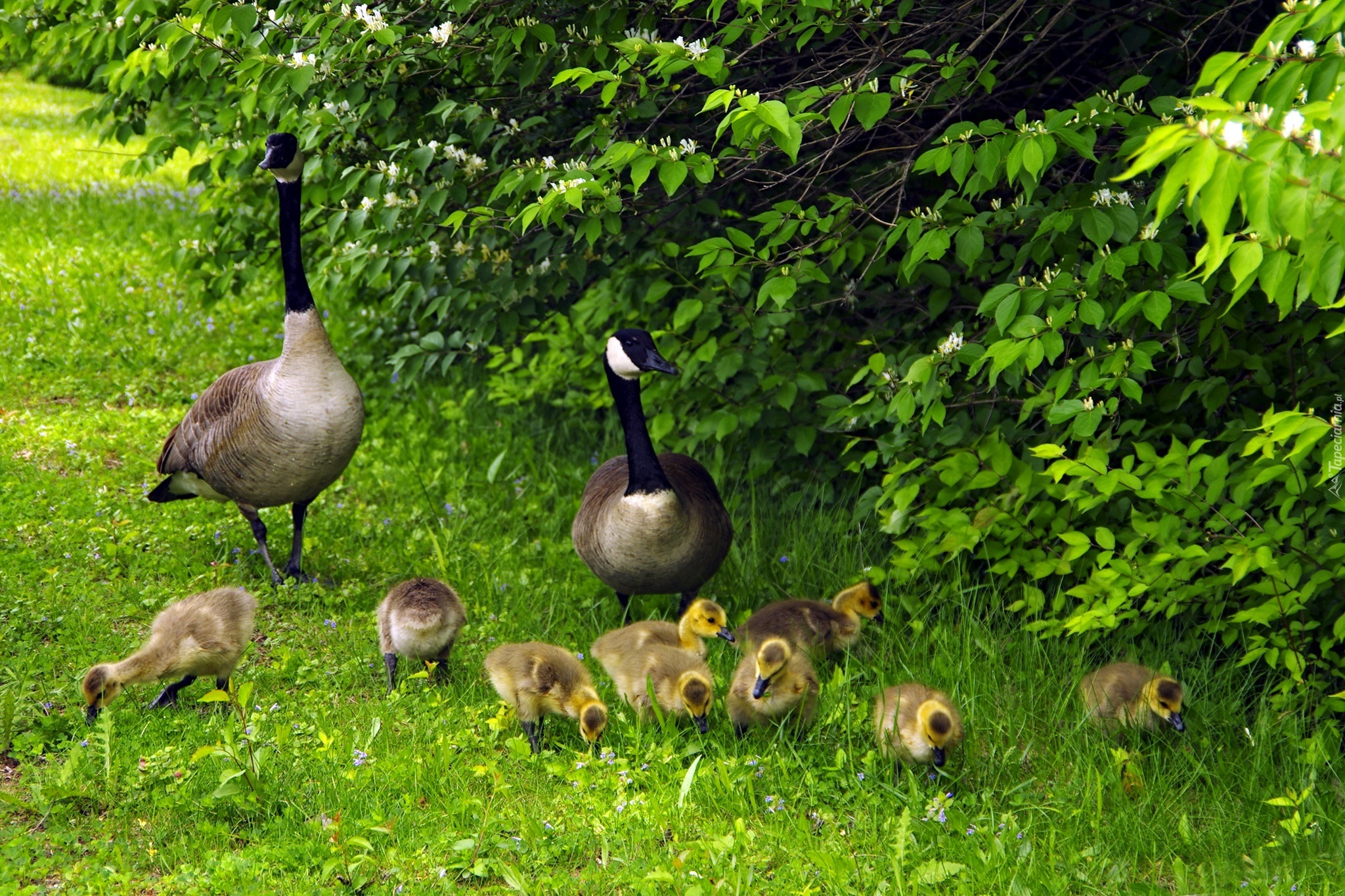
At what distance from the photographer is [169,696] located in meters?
5.02

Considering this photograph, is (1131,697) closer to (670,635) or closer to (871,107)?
(670,635)

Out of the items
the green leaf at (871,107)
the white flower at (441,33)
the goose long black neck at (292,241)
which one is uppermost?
the white flower at (441,33)

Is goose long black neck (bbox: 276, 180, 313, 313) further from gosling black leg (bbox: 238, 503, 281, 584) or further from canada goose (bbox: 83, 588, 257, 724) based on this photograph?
canada goose (bbox: 83, 588, 257, 724)

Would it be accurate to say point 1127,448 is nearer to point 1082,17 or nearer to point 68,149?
point 1082,17

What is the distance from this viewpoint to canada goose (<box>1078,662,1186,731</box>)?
4.51 metres

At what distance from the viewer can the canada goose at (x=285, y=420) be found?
6105mm

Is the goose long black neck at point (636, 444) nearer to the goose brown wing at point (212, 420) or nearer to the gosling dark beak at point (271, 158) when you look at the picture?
the goose brown wing at point (212, 420)

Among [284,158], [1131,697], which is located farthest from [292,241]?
[1131,697]

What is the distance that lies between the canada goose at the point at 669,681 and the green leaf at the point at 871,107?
7.63ft

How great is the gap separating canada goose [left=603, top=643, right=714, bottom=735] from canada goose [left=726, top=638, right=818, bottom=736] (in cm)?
13

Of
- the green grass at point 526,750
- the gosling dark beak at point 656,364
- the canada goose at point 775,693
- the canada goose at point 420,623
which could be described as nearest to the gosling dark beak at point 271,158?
the green grass at point 526,750

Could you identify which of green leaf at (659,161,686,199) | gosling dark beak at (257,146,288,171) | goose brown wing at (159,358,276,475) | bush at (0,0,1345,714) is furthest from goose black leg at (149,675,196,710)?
green leaf at (659,161,686,199)

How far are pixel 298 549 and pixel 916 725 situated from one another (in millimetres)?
3948

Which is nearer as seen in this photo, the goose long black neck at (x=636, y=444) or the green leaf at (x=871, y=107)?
the green leaf at (x=871, y=107)
